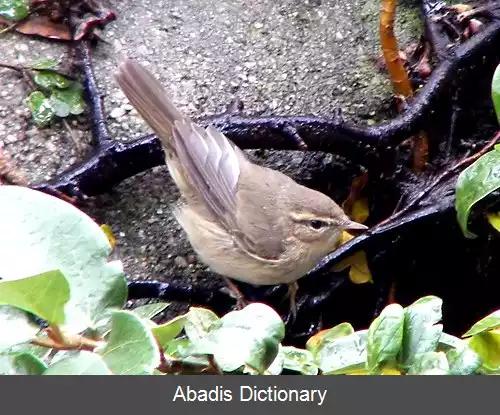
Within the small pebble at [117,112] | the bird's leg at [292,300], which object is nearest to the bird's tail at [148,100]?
the small pebble at [117,112]

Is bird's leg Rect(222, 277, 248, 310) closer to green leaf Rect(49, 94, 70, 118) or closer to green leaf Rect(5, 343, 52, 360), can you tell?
green leaf Rect(49, 94, 70, 118)

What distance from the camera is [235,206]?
3441 millimetres

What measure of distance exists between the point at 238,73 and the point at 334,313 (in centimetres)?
116

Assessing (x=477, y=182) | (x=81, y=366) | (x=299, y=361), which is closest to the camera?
(x=81, y=366)

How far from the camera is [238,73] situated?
368 cm

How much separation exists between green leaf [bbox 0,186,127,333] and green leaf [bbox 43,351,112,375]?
0.52ft

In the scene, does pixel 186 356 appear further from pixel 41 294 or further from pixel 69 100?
pixel 69 100

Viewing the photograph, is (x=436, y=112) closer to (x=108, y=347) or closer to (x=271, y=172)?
(x=271, y=172)

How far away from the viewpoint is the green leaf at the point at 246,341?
1646mm

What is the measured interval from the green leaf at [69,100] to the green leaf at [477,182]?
1586 millimetres

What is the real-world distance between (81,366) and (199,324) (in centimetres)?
45

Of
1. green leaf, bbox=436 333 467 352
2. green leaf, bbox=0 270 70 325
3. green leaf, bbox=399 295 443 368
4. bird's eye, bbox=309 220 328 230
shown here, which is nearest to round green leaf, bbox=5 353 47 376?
green leaf, bbox=0 270 70 325

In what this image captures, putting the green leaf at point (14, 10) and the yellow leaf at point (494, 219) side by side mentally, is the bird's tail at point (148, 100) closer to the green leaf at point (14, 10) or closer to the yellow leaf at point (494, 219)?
the green leaf at point (14, 10)

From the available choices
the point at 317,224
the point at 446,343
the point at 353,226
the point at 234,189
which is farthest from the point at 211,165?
the point at 446,343
